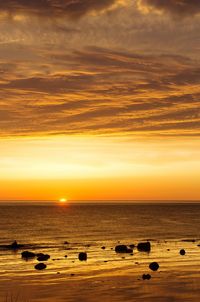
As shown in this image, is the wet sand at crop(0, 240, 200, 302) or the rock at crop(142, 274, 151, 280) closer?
the wet sand at crop(0, 240, 200, 302)

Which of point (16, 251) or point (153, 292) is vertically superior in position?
point (16, 251)

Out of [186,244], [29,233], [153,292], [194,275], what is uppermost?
[29,233]

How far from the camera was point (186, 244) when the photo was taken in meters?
97.7

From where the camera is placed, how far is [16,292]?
48.2m

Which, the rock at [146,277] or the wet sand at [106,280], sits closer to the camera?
the wet sand at [106,280]

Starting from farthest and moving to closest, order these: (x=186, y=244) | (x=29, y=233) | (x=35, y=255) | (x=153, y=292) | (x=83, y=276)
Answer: (x=29, y=233), (x=186, y=244), (x=35, y=255), (x=83, y=276), (x=153, y=292)

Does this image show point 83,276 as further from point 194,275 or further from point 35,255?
point 35,255

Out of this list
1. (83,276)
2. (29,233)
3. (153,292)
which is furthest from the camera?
(29,233)

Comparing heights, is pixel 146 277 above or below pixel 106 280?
above

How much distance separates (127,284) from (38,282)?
950 centimetres

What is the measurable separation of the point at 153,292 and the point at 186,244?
170ft

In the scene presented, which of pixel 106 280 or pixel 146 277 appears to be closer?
pixel 106 280

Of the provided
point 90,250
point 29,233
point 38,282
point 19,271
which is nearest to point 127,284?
point 38,282

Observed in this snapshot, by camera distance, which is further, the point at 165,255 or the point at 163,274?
the point at 165,255
